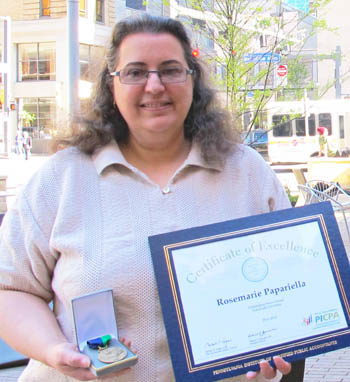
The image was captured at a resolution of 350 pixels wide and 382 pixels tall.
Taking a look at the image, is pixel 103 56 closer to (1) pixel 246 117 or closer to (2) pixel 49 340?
(2) pixel 49 340


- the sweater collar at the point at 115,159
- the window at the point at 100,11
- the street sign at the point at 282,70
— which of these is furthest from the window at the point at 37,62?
the sweater collar at the point at 115,159

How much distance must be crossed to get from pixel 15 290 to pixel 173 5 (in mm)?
7252

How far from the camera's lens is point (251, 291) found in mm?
1896

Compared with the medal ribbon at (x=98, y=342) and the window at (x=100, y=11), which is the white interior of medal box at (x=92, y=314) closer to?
the medal ribbon at (x=98, y=342)

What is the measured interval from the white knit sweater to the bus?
2472 centimetres

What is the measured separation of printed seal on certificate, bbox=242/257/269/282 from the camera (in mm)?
1908

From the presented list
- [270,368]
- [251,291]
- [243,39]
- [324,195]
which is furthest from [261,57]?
[270,368]

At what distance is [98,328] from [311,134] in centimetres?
2651

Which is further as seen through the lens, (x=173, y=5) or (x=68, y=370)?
(x=173, y=5)

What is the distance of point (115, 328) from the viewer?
1902 millimetres

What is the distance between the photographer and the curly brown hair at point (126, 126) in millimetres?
2115

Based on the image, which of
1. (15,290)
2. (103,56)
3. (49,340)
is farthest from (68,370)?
(103,56)

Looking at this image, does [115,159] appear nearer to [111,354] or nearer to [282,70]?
[111,354]

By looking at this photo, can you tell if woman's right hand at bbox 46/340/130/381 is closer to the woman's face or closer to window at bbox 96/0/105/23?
the woman's face
